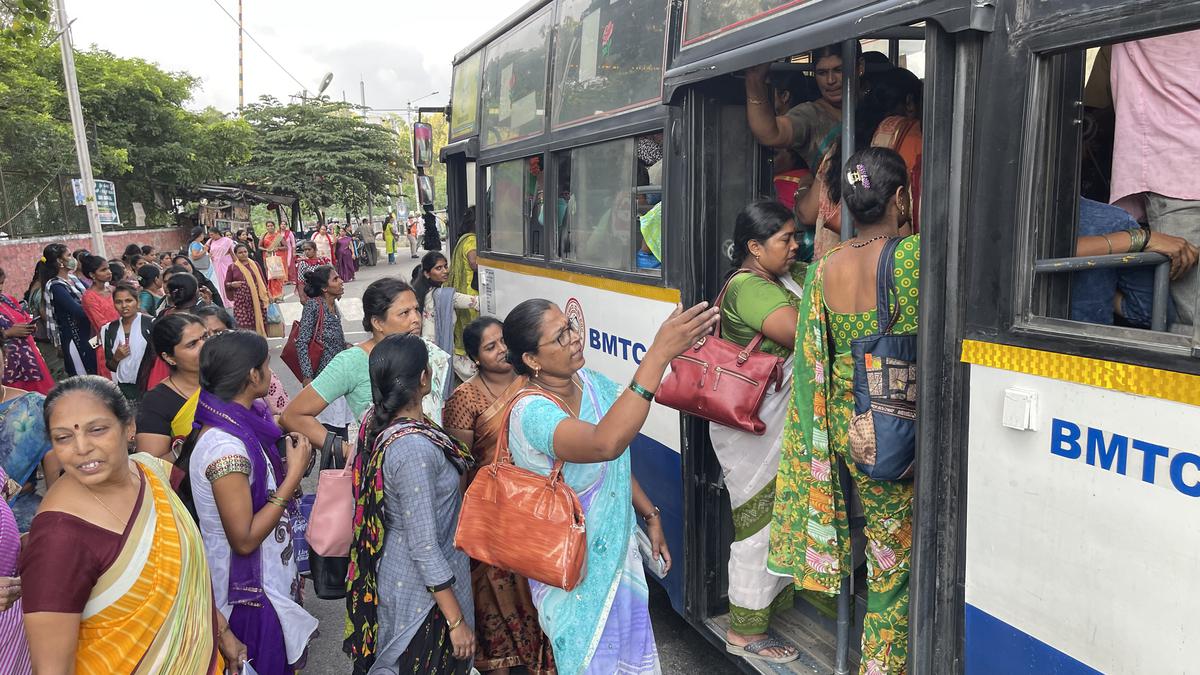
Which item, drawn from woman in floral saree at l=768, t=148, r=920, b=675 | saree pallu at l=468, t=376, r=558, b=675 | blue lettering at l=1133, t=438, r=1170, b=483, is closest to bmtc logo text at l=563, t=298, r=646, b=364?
saree pallu at l=468, t=376, r=558, b=675

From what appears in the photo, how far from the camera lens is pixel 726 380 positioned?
119 inches

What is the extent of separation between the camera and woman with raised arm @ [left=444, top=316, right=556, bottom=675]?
3.16 metres

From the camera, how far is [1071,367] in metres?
1.86

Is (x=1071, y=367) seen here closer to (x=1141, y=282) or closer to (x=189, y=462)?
(x=1141, y=282)

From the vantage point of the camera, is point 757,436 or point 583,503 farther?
A: point 757,436

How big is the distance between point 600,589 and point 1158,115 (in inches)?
72.5

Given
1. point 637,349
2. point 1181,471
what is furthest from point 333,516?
point 1181,471

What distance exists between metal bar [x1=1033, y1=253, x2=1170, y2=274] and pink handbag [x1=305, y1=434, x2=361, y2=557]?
7.08ft

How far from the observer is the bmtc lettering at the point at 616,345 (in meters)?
3.76

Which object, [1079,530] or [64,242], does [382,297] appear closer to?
[1079,530]

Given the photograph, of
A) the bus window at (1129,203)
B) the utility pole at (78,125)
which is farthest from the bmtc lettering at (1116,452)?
the utility pole at (78,125)

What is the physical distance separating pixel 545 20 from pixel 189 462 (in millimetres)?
3046

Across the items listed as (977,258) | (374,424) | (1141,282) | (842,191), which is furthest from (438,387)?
(1141,282)

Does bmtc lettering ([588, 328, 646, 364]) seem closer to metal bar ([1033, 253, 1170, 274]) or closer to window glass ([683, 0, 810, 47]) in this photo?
window glass ([683, 0, 810, 47])
